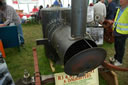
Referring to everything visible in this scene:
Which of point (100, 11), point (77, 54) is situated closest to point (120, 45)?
point (77, 54)

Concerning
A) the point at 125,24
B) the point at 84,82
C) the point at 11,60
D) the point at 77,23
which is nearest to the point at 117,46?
the point at 125,24

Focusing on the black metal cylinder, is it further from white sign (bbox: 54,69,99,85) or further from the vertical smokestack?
white sign (bbox: 54,69,99,85)

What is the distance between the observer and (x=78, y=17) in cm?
124

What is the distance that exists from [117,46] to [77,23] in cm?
192

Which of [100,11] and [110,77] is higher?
[100,11]

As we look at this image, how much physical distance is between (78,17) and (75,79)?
91 cm

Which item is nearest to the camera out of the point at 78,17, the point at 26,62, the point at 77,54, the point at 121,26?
the point at 77,54

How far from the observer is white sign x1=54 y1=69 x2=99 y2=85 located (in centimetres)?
167

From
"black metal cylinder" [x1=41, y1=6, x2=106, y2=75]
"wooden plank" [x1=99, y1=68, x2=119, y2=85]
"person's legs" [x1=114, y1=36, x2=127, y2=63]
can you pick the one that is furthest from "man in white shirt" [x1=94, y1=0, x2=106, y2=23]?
"black metal cylinder" [x1=41, y1=6, x2=106, y2=75]

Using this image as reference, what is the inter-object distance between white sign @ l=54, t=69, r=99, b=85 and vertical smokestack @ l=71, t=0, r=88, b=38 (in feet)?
2.16

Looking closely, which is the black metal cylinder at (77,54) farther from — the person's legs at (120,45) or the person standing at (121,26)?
the person's legs at (120,45)

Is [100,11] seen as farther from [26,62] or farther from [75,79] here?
[75,79]

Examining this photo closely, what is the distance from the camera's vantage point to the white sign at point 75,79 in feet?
5.47

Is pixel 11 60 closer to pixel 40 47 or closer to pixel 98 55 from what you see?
pixel 40 47
